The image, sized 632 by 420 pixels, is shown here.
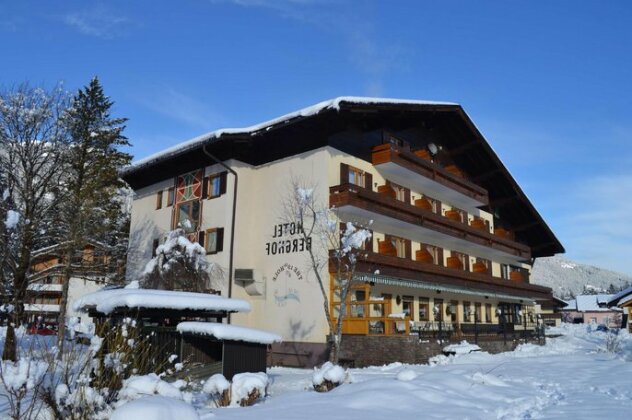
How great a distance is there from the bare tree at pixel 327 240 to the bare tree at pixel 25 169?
8907 millimetres

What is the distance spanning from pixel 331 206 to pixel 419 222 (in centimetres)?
580

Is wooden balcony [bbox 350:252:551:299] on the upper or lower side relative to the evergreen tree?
lower

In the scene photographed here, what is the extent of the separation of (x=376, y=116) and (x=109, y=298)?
14.8 m

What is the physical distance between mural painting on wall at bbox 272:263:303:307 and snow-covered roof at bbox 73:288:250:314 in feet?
26.2

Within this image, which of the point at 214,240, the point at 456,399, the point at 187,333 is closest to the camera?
the point at 456,399

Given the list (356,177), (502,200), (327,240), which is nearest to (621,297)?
(502,200)

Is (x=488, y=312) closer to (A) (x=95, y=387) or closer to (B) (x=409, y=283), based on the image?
(B) (x=409, y=283)

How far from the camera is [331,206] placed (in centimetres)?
2128

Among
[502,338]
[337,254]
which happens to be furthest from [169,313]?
[502,338]

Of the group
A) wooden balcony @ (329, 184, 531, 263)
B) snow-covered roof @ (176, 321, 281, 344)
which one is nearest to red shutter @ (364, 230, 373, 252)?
wooden balcony @ (329, 184, 531, 263)

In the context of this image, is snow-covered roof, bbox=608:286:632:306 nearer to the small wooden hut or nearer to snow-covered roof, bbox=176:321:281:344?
the small wooden hut

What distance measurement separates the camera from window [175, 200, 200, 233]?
82.9ft

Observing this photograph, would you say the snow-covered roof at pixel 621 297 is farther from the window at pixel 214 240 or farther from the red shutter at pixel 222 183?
the red shutter at pixel 222 183

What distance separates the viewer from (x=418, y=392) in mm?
10250
